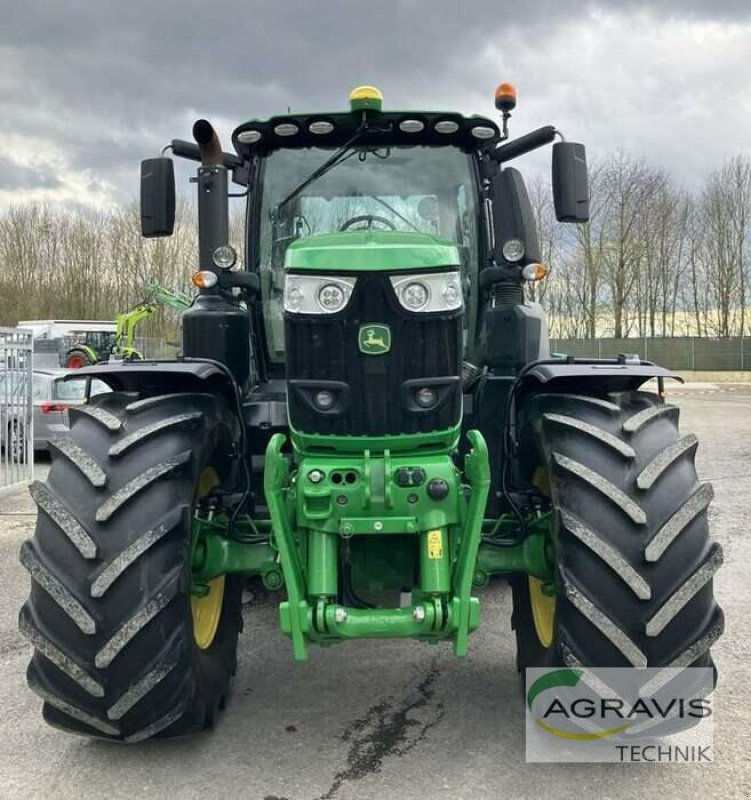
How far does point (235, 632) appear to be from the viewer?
3654 millimetres

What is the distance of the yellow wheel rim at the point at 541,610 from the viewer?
133 inches

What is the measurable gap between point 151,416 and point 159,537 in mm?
498

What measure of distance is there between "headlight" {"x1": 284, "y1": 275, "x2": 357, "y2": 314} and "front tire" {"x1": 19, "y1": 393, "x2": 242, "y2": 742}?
2.10ft

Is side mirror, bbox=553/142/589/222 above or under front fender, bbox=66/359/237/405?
above

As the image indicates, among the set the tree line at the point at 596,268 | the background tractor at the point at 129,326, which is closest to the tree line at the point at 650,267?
the tree line at the point at 596,268

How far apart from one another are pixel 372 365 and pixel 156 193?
1.67 m

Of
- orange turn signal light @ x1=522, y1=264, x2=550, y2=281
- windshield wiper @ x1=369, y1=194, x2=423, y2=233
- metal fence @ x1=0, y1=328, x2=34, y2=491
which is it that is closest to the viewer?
orange turn signal light @ x1=522, y1=264, x2=550, y2=281

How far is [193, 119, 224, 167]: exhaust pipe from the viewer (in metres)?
3.45

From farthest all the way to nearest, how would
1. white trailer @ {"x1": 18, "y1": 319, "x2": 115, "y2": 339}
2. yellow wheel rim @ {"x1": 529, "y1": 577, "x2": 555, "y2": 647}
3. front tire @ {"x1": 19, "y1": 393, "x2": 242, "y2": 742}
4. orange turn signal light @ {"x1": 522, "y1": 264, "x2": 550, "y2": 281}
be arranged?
1. white trailer @ {"x1": 18, "y1": 319, "x2": 115, "y2": 339}
2. orange turn signal light @ {"x1": 522, "y1": 264, "x2": 550, "y2": 281}
3. yellow wheel rim @ {"x1": 529, "y1": 577, "x2": 555, "y2": 647}
4. front tire @ {"x1": 19, "y1": 393, "x2": 242, "y2": 742}

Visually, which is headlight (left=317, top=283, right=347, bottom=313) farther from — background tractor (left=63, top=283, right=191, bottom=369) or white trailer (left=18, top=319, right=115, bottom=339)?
white trailer (left=18, top=319, right=115, bottom=339)

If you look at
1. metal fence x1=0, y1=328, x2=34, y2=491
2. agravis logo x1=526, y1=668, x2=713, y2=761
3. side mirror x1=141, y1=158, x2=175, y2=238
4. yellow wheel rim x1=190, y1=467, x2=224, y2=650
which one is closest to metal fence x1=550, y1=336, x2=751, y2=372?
metal fence x1=0, y1=328, x2=34, y2=491

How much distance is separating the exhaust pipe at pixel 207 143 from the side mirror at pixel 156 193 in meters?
0.27

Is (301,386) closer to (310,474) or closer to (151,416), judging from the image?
(310,474)

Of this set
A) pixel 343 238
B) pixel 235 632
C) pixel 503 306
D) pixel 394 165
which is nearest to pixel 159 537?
pixel 235 632
